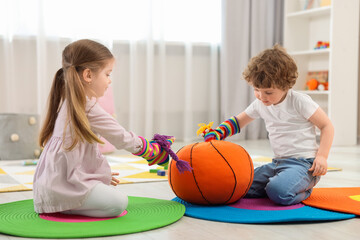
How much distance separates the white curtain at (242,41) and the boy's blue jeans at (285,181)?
8.68ft

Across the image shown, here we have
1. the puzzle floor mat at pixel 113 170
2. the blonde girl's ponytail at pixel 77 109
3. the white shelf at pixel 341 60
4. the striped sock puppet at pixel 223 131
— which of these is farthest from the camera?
the white shelf at pixel 341 60

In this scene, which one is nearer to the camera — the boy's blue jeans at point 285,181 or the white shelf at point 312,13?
the boy's blue jeans at point 285,181

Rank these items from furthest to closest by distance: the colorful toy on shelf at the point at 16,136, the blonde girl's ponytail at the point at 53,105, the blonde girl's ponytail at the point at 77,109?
the colorful toy on shelf at the point at 16,136 < the blonde girl's ponytail at the point at 53,105 < the blonde girl's ponytail at the point at 77,109

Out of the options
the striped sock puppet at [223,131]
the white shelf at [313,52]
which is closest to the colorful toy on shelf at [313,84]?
the white shelf at [313,52]

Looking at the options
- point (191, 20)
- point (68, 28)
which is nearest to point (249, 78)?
point (68, 28)

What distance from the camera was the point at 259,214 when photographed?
5.02ft

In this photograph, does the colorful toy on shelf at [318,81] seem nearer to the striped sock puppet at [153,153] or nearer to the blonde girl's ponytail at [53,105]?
the striped sock puppet at [153,153]

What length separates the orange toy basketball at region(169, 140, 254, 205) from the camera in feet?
5.24

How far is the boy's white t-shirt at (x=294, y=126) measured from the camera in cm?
179

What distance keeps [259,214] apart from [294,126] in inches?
16.7

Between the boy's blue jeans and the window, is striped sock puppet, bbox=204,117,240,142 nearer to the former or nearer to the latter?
the boy's blue jeans

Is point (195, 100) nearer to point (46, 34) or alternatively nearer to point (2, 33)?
point (46, 34)

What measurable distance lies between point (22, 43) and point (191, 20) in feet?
4.76

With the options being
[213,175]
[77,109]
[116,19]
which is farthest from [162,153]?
[116,19]
